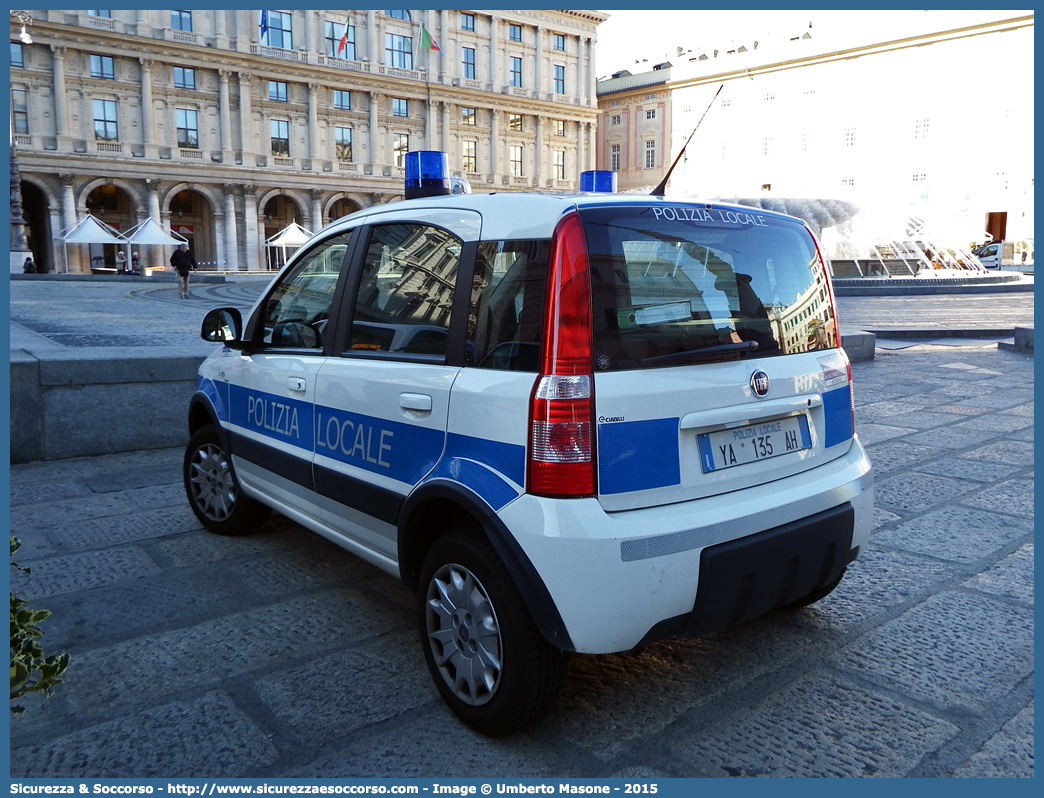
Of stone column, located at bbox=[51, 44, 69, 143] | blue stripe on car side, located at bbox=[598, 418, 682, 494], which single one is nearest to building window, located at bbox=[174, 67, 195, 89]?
stone column, located at bbox=[51, 44, 69, 143]

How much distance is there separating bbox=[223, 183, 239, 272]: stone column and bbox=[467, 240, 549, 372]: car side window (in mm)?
56022

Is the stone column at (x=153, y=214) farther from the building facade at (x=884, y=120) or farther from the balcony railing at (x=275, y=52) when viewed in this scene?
the building facade at (x=884, y=120)

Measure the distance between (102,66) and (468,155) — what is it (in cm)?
2638

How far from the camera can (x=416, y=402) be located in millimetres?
2785

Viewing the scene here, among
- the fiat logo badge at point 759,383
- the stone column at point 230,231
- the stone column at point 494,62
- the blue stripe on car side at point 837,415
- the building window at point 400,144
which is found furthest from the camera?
the stone column at point 494,62

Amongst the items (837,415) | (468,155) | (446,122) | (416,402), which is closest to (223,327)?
(416,402)

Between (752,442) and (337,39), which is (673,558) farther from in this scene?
(337,39)

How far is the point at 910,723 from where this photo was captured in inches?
104

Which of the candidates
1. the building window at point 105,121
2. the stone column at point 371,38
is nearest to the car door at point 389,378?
the building window at point 105,121

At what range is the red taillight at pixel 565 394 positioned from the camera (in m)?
2.34

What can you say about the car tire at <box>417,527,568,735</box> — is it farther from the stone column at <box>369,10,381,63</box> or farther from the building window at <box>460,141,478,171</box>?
the building window at <box>460,141,478,171</box>

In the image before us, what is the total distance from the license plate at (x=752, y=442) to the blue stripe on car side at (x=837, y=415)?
0.45 feet

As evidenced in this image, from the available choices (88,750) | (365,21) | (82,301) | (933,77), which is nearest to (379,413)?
(88,750)

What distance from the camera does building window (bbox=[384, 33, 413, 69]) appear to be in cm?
6228
